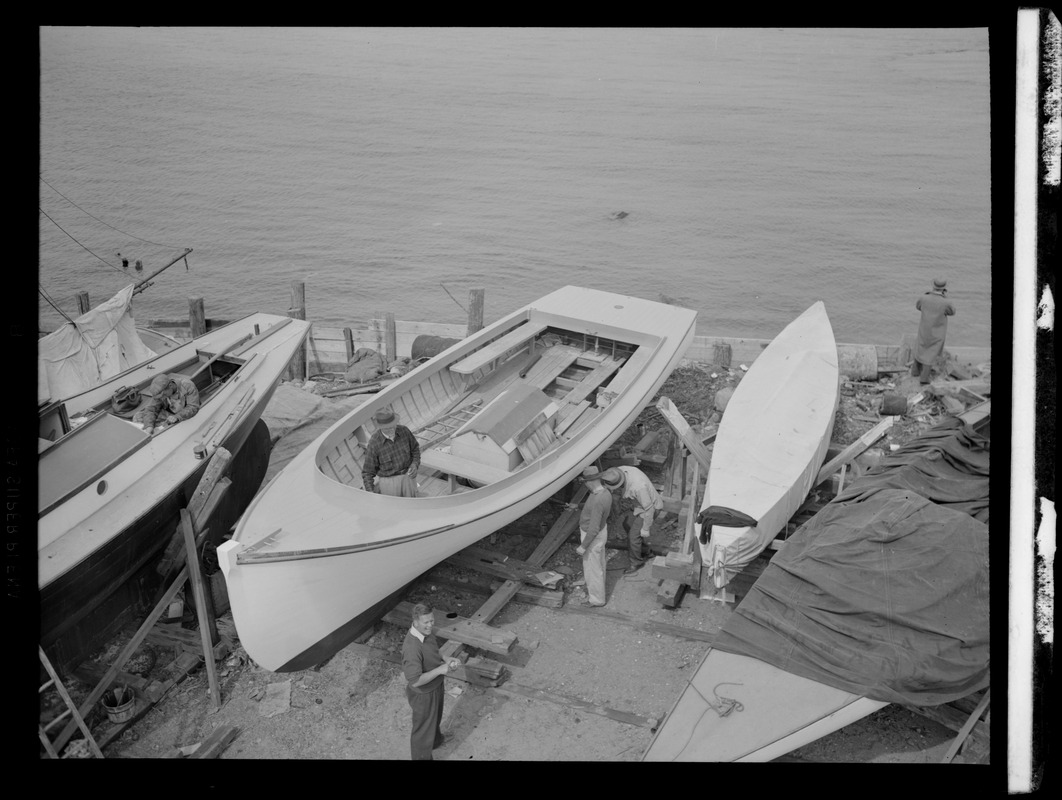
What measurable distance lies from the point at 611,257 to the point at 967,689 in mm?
14557

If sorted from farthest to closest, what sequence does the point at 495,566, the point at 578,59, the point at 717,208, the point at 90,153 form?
the point at 578,59 → the point at 90,153 → the point at 717,208 → the point at 495,566

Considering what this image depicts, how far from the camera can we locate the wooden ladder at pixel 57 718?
534 centimetres

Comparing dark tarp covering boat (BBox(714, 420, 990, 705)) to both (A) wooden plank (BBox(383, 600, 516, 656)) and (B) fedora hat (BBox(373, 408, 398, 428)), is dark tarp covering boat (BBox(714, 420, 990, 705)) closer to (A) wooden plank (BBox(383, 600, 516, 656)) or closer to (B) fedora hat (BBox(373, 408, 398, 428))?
(A) wooden plank (BBox(383, 600, 516, 656))

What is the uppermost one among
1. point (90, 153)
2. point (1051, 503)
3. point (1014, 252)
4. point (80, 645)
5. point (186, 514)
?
point (90, 153)

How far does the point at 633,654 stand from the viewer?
6.70m

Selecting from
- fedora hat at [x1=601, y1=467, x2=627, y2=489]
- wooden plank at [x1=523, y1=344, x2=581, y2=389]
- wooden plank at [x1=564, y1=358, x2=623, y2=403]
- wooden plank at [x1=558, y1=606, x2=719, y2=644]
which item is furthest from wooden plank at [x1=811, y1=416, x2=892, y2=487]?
wooden plank at [x1=523, y1=344, x2=581, y2=389]

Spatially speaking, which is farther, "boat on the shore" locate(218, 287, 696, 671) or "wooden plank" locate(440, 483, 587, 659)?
"wooden plank" locate(440, 483, 587, 659)

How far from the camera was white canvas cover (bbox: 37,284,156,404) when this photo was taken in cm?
967

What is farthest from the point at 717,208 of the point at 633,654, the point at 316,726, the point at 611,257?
the point at 316,726

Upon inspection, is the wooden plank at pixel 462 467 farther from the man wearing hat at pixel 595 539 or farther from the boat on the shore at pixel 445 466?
the man wearing hat at pixel 595 539

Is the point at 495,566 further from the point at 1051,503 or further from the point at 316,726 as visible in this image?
the point at 1051,503

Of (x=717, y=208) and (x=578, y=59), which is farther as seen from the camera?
(x=578, y=59)

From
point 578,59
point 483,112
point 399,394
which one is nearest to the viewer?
point 399,394

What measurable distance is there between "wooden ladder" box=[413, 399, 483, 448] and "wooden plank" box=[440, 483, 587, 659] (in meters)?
1.34
